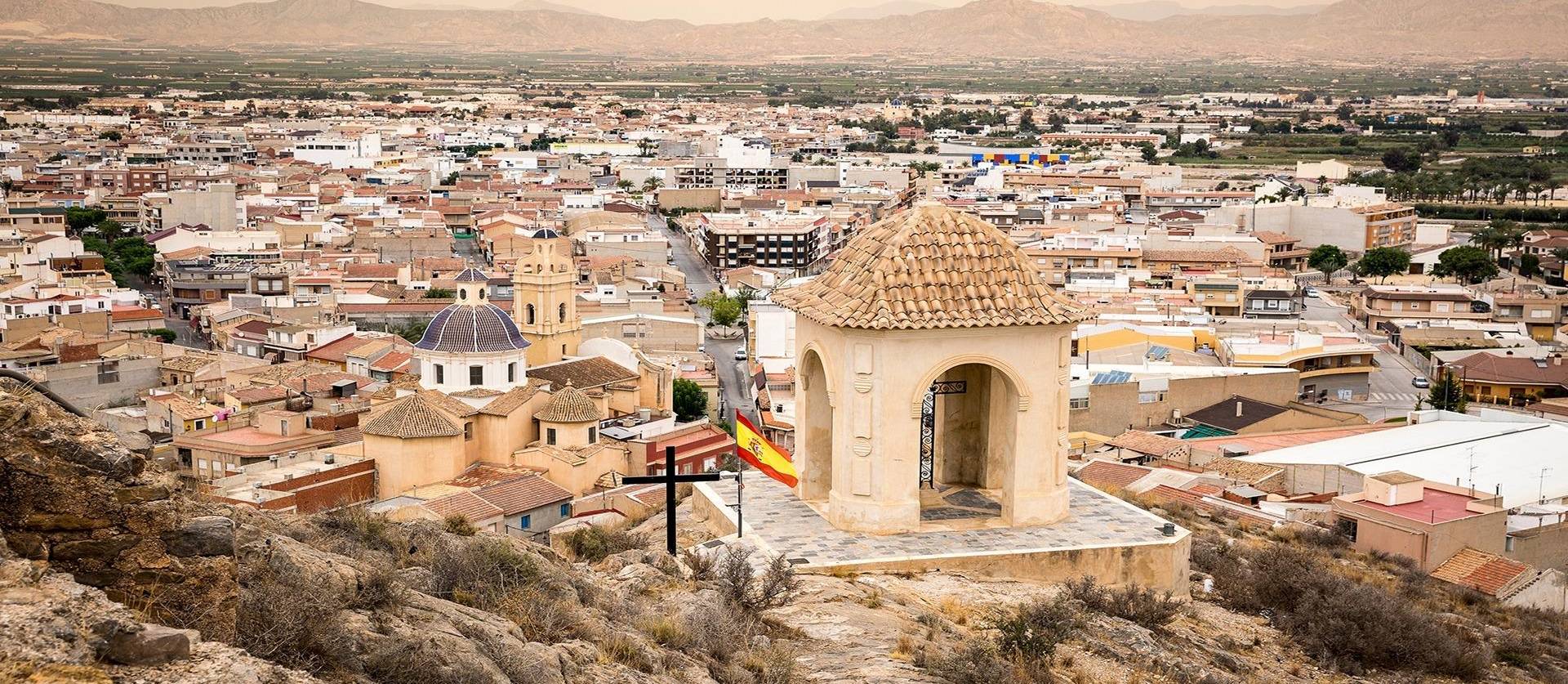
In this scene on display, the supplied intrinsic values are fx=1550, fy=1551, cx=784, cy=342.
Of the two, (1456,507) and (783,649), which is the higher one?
(783,649)

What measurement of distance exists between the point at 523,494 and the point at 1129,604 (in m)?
16.5

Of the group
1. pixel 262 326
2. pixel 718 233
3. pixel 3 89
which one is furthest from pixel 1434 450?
pixel 3 89

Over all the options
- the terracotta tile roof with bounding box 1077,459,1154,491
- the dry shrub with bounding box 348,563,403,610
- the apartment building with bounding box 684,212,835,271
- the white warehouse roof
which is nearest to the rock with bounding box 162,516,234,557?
the dry shrub with bounding box 348,563,403,610

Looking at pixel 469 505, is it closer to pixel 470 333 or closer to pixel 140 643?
pixel 470 333

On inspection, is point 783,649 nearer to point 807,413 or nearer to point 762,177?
point 807,413

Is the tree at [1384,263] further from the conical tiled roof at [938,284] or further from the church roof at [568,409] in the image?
the conical tiled roof at [938,284]

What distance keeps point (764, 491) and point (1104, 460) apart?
11605 millimetres

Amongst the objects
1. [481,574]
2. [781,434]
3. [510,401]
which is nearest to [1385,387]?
[781,434]

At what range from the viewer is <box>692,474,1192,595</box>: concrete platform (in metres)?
10.9

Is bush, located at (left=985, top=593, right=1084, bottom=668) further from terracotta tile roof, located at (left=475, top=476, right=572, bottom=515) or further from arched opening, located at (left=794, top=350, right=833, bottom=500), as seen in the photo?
terracotta tile roof, located at (left=475, top=476, right=572, bottom=515)

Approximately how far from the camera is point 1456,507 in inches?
707

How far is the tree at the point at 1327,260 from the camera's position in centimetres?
6569

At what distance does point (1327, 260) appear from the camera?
218ft

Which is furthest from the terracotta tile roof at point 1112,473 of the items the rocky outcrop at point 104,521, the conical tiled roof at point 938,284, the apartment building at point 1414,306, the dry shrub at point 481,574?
the apartment building at point 1414,306
